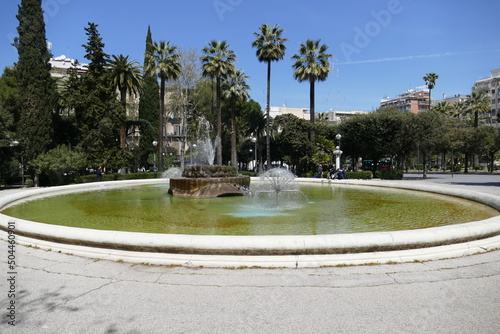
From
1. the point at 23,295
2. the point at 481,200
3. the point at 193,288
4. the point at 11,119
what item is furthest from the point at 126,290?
the point at 11,119

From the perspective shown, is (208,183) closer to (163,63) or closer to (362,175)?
(362,175)

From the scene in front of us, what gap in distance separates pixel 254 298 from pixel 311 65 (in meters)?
36.4

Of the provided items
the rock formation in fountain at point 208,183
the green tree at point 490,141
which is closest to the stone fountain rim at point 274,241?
the rock formation in fountain at point 208,183

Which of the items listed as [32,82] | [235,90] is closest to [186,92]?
[235,90]

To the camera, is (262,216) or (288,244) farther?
(262,216)

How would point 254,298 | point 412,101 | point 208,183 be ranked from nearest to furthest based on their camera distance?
point 254,298 < point 208,183 < point 412,101

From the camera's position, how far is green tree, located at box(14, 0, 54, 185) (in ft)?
84.3

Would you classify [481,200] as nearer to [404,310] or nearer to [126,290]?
[404,310]

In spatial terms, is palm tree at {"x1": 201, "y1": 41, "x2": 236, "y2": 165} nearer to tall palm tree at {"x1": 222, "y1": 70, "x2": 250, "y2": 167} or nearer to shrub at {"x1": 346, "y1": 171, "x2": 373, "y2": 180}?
tall palm tree at {"x1": 222, "y1": 70, "x2": 250, "y2": 167}

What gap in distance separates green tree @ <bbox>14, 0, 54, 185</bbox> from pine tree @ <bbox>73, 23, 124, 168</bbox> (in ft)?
11.5

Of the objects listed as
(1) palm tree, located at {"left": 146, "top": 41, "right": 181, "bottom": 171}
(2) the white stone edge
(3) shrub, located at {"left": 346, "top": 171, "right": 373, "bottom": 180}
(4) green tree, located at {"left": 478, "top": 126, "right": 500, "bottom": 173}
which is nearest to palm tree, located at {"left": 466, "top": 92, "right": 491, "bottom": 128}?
(4) green tree, located at {"left": 478, "top": 126, "right": 500, "bottom": 173}

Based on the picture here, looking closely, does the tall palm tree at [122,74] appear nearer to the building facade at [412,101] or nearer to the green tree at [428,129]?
the green tree at [428,129]

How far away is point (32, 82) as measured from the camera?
84.8 ft

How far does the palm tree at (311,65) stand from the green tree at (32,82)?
24375 mm
